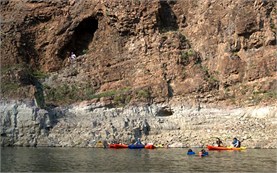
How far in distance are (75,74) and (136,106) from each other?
34.0ft

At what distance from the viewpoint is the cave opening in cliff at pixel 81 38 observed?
56000 millimetres

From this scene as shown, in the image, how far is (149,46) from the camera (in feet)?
169

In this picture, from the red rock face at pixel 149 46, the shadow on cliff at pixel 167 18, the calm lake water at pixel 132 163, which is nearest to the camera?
the calm lake water at pixel 132 163

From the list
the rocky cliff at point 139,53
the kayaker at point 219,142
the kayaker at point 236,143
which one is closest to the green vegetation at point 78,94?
the rocky cliff at point 139,53

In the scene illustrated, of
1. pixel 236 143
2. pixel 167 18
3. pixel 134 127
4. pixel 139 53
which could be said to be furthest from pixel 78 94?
pixel 236 143

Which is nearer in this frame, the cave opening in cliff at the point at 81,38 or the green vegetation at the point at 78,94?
the green vegetation at the point at 78,94

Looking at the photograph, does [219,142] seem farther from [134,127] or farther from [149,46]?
[149,46]

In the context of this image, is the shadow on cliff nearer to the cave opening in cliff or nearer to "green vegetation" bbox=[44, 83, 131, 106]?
the cave opening in cliff

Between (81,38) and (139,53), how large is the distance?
9.80 m

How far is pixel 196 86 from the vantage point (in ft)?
154

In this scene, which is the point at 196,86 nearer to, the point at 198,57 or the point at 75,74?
the point at 198,57

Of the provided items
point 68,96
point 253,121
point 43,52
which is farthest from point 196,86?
point 43,52

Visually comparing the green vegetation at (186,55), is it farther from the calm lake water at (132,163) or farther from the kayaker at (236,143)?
the calm lake water at (132,163)

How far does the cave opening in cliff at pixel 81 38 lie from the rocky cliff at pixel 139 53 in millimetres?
127
